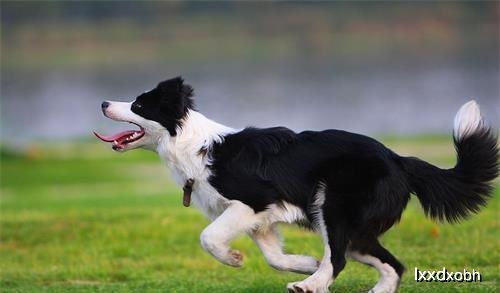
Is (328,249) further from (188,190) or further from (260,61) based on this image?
(260,61)

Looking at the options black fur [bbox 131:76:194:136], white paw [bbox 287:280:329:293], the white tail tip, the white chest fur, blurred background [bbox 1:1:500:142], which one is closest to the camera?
white paw [bbox 287:280:329:293]

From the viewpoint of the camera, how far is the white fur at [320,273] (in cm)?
654

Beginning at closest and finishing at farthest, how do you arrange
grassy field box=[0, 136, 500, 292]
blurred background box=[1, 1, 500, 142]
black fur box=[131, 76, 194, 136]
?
black fur box=[131, 76, 194, 136]
grassy field box=[0, 136, 500, 292]
blurred background box=[1, 1, 500, 142]

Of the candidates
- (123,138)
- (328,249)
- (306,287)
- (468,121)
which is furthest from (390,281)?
(123,138)

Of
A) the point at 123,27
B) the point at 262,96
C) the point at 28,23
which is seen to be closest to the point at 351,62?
the point at 262,96

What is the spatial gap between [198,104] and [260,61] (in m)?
14.6

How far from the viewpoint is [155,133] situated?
726cm

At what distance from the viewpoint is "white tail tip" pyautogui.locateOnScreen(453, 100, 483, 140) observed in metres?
6.86

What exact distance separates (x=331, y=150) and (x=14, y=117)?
106ft

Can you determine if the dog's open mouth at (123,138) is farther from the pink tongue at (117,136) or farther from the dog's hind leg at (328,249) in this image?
the dog's hind leg at (328,249)

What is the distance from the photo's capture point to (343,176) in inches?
266

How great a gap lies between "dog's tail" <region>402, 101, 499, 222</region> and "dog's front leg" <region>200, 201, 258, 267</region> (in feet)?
4.11

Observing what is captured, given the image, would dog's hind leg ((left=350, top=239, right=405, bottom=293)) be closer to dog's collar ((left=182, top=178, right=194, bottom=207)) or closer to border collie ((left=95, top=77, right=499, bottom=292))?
border collie ((left=95, top=77, right=499, bottom=292))

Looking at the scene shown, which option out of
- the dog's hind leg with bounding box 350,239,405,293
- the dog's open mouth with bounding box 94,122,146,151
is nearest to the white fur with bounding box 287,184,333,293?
the dog's hind leg with bounding box 350,239,405,293
